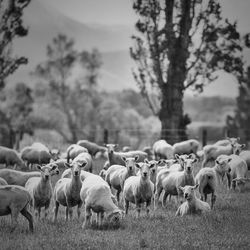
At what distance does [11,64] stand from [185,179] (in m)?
20.6

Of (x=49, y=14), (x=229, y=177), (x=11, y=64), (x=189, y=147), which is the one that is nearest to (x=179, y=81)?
(x=189, y=147)

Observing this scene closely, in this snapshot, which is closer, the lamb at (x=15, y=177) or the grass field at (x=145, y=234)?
the grass field at (x=145, y=234)

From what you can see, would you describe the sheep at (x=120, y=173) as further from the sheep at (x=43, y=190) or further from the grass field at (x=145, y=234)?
the sheep at (x=43, y=190)

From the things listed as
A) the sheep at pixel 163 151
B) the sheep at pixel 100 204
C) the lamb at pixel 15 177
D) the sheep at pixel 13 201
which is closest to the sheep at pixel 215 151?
the sheep at pixel 163 151

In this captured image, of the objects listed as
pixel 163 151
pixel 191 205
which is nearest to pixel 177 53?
pixel 163 151

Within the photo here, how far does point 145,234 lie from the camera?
36.4 ft

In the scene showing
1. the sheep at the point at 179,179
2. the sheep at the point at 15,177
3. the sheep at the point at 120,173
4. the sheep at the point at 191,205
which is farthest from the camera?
the sheep at the point at 15,177

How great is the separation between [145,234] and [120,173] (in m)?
5.35

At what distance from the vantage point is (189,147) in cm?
2566

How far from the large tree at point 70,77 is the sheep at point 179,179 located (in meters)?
36.6

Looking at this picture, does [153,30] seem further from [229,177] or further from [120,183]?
[120,183]

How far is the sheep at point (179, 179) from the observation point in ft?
49.1

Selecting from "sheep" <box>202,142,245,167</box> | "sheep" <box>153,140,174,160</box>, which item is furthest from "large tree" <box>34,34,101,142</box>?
"sheep" <box>202,142,245,167</box>

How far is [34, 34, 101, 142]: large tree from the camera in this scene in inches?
2146
